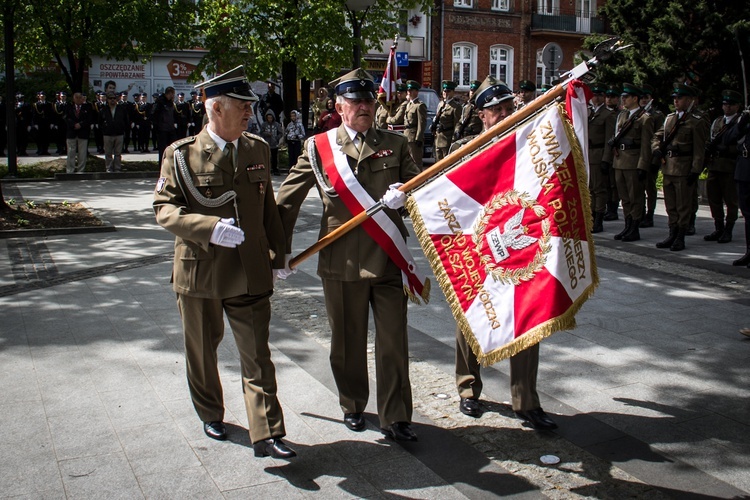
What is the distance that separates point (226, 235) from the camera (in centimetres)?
429

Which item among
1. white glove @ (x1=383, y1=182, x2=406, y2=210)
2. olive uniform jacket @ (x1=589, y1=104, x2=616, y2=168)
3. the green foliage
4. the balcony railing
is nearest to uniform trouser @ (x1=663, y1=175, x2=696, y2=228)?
olive uniform jacket @ (x1=589, y1=104, x2=616, y2=168)

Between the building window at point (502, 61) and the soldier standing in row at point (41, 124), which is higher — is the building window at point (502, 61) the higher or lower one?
the higher one

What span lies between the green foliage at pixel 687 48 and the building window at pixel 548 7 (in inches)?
1018

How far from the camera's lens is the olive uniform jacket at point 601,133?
41.6 feet

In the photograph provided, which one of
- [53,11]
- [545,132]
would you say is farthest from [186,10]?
[545,132]

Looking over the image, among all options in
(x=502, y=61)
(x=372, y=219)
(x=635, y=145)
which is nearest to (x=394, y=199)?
(x=372, y=219)

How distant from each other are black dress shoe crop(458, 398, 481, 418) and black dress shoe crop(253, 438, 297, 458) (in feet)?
3.90

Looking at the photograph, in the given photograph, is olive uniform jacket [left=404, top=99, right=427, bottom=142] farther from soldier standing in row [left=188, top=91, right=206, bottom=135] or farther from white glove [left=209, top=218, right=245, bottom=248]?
white glove [left=209, top=218, right=245, bottom=248]

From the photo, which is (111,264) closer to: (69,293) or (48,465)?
(69,293)

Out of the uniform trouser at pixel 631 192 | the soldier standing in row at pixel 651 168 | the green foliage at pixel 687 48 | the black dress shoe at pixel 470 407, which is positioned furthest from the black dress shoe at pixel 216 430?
the green foliage at pixel 687 48

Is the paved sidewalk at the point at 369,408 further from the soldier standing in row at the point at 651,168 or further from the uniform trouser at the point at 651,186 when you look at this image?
the uniform trouser at the point at 651,186

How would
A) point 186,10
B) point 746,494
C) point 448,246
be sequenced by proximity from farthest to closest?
point 186,10, point 448,246, point 746,494

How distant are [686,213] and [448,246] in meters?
7.09

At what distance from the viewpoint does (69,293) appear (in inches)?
324
